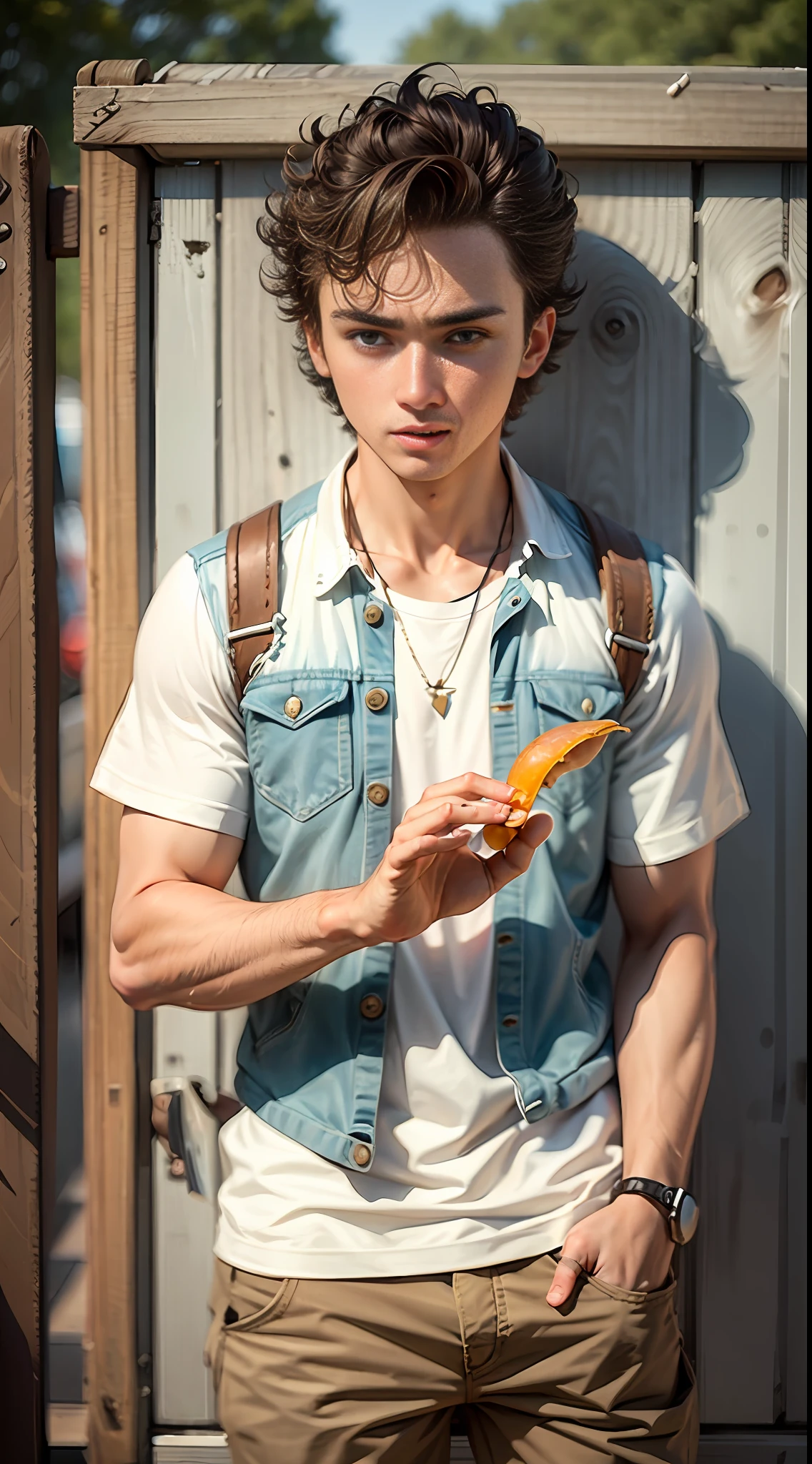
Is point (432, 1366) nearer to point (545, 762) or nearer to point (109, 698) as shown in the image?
point (545, 762)

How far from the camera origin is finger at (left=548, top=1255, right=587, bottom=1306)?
66.6 inches

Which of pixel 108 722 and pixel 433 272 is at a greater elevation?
pixel 433 272

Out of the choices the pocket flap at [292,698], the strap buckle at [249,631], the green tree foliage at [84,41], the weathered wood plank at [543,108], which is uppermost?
the green tree foliage at [84,41]

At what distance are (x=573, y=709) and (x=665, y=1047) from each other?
0.53 metres

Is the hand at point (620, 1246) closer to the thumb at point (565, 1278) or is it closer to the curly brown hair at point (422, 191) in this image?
the thumb at point (565, 1278)

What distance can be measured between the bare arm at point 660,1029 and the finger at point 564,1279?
0.07 m

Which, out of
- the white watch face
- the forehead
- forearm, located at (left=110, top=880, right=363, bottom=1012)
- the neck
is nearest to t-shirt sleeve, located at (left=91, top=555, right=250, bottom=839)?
forearm, located at (left=110, top=880, right=363, bottom=1012)

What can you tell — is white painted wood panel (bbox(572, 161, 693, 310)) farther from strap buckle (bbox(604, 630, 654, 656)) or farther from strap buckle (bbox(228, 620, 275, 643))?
strap buckle (bbox(228, 620, 275, 643))

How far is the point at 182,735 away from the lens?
1.79m

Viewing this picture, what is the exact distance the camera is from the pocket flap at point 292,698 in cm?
178

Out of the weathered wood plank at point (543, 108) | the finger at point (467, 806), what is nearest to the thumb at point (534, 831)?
the finger at point (467, 806)

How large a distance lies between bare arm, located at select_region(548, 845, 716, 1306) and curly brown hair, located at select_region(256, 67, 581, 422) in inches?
35.0

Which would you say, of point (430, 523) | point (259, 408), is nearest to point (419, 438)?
point (430, 523)

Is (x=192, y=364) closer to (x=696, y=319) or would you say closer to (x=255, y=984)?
(x=696, y=319)
